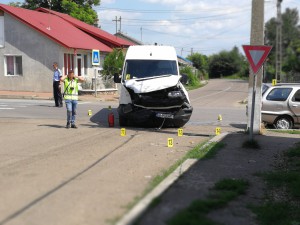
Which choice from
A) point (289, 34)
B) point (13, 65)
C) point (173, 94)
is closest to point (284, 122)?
point (173, 94)

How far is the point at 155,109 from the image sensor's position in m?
13.2

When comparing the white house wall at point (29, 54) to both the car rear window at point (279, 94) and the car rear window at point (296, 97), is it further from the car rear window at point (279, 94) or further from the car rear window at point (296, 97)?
the car rear window at point (296, 97)

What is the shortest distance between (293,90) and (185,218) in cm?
1052

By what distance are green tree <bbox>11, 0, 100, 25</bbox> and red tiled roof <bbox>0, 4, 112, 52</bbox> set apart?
32.9 ft

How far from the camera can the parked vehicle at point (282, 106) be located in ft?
46.8

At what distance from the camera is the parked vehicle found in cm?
A: 1427

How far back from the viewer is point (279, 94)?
574 inches

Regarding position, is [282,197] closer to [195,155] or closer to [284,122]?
[195,155]

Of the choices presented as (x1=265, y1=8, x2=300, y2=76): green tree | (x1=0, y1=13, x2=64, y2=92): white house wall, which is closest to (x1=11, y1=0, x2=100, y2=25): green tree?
(x1=0, y1=13, x2=64, y2=92): white house wall

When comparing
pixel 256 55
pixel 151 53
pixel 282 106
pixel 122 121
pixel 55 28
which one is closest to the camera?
pixel 256 55

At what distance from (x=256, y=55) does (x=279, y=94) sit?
15.1 feet

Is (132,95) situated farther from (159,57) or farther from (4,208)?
(4,208)

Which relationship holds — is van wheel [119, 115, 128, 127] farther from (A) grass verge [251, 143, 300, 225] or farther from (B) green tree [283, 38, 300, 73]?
(B) green tree [283, 38, 300, 73]

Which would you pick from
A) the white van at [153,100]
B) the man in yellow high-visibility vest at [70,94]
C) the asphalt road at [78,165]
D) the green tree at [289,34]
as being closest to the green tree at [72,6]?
the asphalt road at [78,165]
